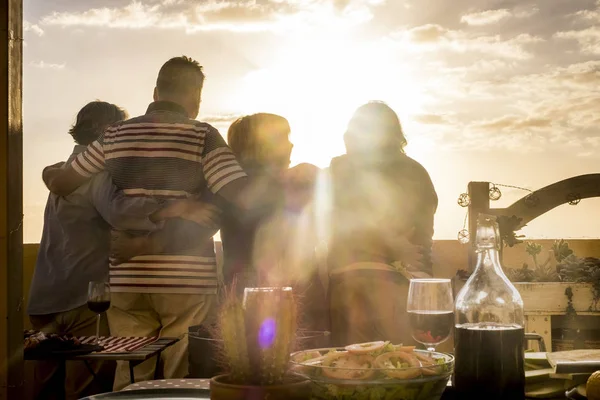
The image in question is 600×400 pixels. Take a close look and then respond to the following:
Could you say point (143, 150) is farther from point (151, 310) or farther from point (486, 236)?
point (486, 236)

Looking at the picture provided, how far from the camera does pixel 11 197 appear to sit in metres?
1.80

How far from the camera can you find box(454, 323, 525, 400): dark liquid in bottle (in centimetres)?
132

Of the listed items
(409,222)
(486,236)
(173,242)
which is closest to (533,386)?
(486,236)

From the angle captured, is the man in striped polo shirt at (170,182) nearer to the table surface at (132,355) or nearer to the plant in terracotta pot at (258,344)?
the table surface at (132,355)

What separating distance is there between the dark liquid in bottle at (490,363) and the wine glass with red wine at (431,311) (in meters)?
0.35

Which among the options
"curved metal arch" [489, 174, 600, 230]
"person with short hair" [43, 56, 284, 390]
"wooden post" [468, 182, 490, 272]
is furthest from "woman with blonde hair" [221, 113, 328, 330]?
"curved metal arch" [489, 174, 600, 230]

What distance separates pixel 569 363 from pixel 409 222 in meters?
2.00

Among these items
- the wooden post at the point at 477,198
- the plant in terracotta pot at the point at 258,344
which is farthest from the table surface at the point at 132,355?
the wooden post at the point at 477,198

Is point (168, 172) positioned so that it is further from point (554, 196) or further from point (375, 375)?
point (554, 196)


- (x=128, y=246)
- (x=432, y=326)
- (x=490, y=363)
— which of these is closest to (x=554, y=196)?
(x=128, y=246)

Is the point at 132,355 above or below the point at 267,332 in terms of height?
A: below

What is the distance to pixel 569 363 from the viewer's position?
1.41 meters

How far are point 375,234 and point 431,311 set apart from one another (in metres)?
1.61

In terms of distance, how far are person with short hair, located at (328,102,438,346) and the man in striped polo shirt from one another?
23.3 inches
